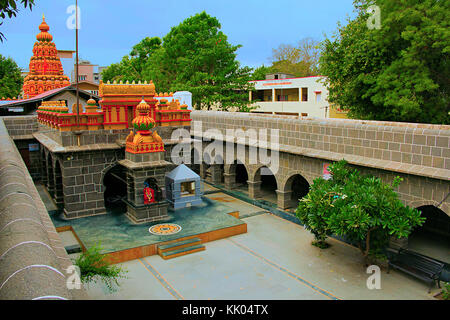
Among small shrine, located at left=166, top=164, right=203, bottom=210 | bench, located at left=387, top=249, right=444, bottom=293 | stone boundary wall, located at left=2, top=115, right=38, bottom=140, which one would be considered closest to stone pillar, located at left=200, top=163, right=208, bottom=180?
small shrine, located at left=166, top=164, right=203, bottom=210

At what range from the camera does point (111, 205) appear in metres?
16.5

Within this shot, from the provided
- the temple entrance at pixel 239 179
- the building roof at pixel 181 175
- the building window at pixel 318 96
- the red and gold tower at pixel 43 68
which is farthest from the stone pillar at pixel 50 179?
the building window at pixel 318 96

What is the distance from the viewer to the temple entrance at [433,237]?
40.7 ft

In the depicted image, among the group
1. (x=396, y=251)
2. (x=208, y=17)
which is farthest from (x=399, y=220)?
(x=208, y=17)

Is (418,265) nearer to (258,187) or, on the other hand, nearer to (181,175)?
(258,187)

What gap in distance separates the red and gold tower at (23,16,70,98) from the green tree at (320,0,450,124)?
21.1 meters

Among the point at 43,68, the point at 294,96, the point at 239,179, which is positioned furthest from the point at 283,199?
the point at 294,96

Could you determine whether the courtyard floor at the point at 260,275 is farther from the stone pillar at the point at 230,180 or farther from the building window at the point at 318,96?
the building window at the point at 318,96

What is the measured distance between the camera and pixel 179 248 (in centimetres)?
1245

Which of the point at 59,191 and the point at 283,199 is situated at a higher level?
the point at 59,191

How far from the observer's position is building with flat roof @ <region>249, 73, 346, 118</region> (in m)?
33.6

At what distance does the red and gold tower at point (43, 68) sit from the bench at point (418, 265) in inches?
1040

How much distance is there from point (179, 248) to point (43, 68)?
22707 millimetres

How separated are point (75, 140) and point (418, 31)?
14587 millimetres
